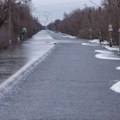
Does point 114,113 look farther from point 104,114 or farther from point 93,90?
point 93,90

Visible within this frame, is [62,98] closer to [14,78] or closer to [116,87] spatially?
[116,87]

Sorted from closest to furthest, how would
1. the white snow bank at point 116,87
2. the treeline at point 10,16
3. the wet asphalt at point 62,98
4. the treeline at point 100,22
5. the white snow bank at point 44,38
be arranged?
the wet asphalt at point 62,98
the white snow bank at point 116,87
the treeline at point 10,16
the treeline at point 100,22
the white snow bank at point 44,38

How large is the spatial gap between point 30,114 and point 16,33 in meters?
63.0

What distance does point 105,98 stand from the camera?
556 inches

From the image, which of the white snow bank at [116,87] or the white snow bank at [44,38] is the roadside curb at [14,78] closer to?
the white snow bank at [116,87]

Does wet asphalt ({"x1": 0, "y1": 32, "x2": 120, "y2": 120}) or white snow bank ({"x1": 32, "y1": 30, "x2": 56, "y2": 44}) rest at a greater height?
wet asphalt ({"x1": 0, "y1": 32, "x2": 120, "y2": 120})

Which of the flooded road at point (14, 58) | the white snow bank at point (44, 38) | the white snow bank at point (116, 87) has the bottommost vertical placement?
the white snow bank at point (44, 38)

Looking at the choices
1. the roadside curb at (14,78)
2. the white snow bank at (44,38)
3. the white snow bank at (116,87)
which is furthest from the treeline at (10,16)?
the white snow bank at (116,87)

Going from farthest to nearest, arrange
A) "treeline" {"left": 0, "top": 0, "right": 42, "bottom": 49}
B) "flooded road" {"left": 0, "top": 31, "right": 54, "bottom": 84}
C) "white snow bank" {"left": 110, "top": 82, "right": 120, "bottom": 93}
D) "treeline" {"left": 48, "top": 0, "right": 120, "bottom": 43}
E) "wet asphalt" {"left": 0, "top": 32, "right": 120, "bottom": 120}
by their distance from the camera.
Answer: "treeline" {"left": 48, "top": 0, "right": 120, "bottom": 43}
"treeline" {"left": 0, "top": 0, "right": 42, "bottom": 49}
"flooded road" {"left": 0, "top": 31, "right": 54, "bottom": 84}
"white snow bank" {"left": 110, "top": 82, "right": 120, "bottom": 93}
"wet asphalt" {"left": 0, "top": 32, "right": 120, "bottom": 120}

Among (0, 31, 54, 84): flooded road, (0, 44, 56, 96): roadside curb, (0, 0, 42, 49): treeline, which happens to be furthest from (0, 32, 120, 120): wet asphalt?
(0, 0, 42, 49): treeline

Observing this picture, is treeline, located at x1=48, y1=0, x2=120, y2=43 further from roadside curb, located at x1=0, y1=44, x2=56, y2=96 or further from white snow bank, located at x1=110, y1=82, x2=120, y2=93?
white snow bank, located at x1=110, y1=82, x2=120, y2=93

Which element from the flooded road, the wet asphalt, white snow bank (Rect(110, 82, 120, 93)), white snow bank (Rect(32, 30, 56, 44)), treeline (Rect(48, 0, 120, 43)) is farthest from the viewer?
white snow bank (Rect(32, 30, 56, 44))

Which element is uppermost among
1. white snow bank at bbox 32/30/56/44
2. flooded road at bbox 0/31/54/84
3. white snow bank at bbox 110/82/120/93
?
white snow bank at bbox 110/82/120/93

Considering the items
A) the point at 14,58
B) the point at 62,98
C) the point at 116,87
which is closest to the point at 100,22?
the point at 14,58
